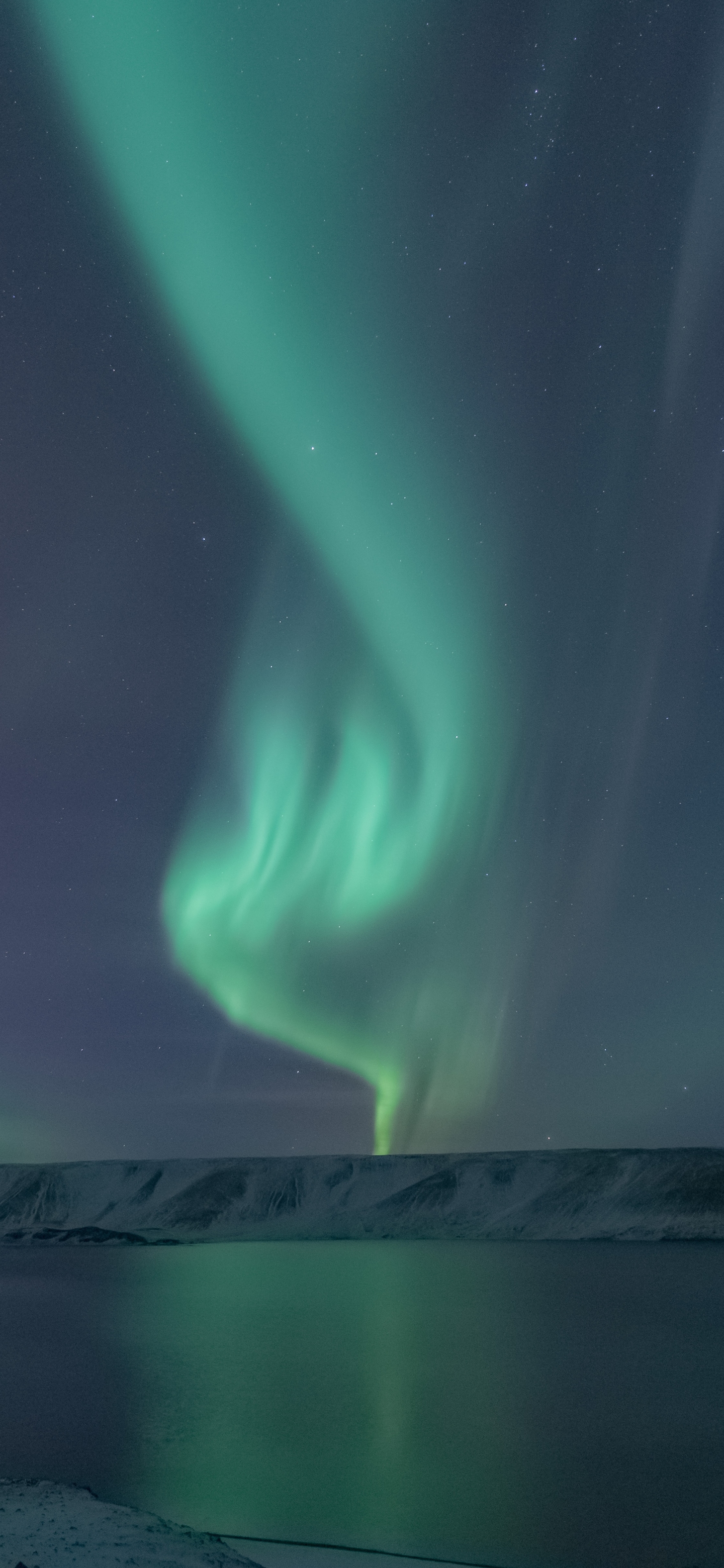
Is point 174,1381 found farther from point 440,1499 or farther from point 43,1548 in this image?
point 43,1548

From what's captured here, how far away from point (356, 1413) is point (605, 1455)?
9.50 meters

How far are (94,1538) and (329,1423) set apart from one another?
1789cm

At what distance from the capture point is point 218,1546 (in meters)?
17.6

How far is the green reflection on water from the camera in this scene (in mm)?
22156

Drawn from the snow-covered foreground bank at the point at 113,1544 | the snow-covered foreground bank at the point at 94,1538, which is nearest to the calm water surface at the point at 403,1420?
the snow-covered foreground bank at the point at 113,1544

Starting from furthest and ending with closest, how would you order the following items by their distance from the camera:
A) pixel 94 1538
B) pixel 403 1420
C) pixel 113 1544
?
pixel 403 1420 < pixel 94 1538 < pixel 113 1544

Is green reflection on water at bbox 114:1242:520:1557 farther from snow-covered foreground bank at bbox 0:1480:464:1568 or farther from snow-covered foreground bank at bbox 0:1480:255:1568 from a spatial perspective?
snow-covered foreground bank at bbox 0:1480:255:1568

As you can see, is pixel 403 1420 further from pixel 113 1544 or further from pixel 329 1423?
pixel 113 1544

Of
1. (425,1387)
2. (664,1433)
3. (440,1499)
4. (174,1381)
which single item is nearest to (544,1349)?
(425,1387)

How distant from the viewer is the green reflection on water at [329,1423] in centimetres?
2216

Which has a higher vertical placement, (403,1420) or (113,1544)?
(113,1544)

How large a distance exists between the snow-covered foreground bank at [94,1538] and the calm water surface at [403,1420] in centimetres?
261

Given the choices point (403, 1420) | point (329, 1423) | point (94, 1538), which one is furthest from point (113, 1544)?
point (403, 1420)

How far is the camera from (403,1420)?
33250mm
